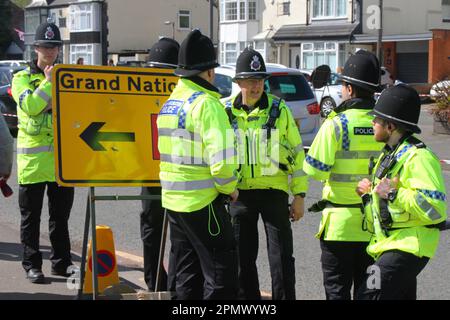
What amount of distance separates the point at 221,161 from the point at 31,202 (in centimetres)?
278

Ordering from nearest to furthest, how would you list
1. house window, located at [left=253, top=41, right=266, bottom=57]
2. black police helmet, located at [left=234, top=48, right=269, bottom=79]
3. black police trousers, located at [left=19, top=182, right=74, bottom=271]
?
black police helmet, located at [left=234, top=48, right=269, bottom=79] < black police trousers, located at [left=19, top=182, right=74, bottom=271] < house window, located at [left=253, top=41, right=266, bottom=57]

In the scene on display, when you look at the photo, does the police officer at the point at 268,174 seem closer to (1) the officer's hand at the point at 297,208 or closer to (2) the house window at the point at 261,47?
(1) the officer's hand at the point at 297,208

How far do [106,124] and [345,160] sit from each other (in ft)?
5.68

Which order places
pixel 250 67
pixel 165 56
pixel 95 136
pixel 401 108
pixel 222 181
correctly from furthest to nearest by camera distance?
pixel 165 56, pixel 250 67, pixel 95 136, pixel 222 181, pixel 401 108

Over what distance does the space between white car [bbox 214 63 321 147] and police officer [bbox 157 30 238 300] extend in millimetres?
10112

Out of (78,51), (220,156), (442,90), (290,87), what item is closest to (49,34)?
(220,156)

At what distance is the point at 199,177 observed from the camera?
4.62m

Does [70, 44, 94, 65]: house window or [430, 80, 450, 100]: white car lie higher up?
[70, 44, 94, 65]: house window

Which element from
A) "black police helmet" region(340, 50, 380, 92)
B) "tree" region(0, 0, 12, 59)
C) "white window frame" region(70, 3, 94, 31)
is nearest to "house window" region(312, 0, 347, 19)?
"white window frame" region(70, 3, 94, 31)

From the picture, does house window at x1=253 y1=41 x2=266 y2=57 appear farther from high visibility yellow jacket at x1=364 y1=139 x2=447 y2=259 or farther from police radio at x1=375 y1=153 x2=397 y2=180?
high visibility yellow jacket at x1=364 y1=139 x2=447 y2=259

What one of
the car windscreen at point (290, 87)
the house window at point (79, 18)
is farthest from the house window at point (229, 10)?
the car windscreen at point (290, 87)

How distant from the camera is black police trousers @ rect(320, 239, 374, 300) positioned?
15.8 ft

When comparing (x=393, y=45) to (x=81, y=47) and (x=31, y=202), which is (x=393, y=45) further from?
(x=31, y=202)

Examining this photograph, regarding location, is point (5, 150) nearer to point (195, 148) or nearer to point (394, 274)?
point (195, 148)
